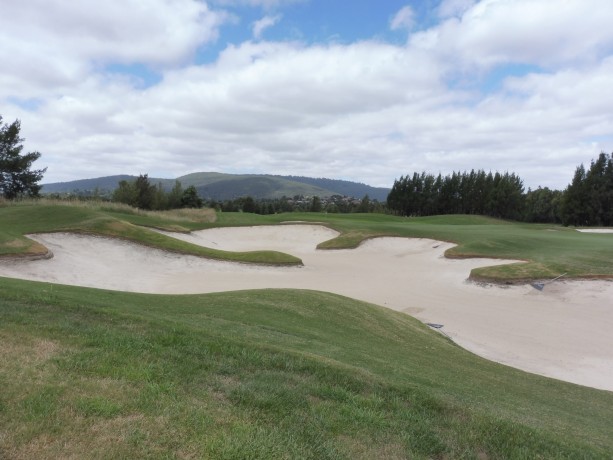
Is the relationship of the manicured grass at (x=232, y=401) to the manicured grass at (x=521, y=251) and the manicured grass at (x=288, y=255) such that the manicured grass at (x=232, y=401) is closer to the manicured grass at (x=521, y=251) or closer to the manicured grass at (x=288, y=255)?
the manicured grass at (x=288, y=255)

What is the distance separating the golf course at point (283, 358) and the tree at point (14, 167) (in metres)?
27.0

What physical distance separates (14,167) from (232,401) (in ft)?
169

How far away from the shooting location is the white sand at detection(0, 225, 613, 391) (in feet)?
47.5

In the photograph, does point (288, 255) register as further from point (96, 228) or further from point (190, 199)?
point (190, 199)

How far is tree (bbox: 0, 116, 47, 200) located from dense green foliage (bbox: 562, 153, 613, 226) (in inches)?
2883

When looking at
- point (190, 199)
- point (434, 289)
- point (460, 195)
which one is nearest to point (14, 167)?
point (190, 199)

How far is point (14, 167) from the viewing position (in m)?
45.2

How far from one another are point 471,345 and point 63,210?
23.8 metres

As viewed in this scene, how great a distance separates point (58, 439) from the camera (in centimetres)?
344

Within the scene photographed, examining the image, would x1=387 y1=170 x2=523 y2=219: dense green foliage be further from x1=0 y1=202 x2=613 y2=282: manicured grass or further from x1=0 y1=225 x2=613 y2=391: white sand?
x1=0 y1=225 x2=613 y2=391: white sand

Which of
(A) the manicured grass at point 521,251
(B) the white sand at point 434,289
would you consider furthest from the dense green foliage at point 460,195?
(B) the white sand at point 434,289

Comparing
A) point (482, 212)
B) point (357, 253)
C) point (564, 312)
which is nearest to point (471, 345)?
point (564, 312)

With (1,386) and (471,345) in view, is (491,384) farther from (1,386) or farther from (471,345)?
(1,386)

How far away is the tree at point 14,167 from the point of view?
1764 inches
